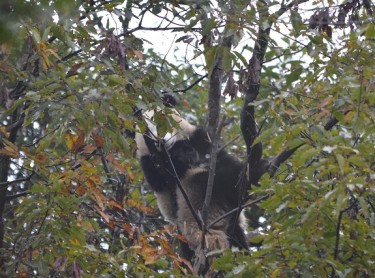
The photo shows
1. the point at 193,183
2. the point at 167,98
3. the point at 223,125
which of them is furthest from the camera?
the point at 193,183

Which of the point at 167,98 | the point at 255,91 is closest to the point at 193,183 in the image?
the point at 167,98

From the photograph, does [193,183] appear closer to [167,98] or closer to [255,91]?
[167,98]

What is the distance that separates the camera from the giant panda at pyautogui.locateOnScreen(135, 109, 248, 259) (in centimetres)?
494

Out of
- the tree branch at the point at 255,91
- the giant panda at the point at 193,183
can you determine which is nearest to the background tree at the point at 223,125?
the tree branch at the point at 255,91

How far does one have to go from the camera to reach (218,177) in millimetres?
5391

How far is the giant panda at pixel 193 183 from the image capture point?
494 cm

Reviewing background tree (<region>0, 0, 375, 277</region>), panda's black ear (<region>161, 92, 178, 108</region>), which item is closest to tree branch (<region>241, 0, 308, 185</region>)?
background tree (<region>0, 0, 375, 277</region>)

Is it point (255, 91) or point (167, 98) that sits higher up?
point (167, 98)

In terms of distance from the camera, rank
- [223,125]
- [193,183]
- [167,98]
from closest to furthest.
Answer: [223,125], [167,98], [193,183]

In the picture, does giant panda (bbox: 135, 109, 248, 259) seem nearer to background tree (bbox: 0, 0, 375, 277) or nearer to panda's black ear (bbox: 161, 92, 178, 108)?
panda's black ear (bbox: 161, 92, 178, 108)

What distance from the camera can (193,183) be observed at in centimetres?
554

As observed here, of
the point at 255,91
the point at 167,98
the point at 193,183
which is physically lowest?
the point at 193,183

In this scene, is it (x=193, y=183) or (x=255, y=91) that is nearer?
(x=255, y=91)

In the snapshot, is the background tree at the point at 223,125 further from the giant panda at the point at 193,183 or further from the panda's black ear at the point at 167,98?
the giant panda at the point at 193,183
